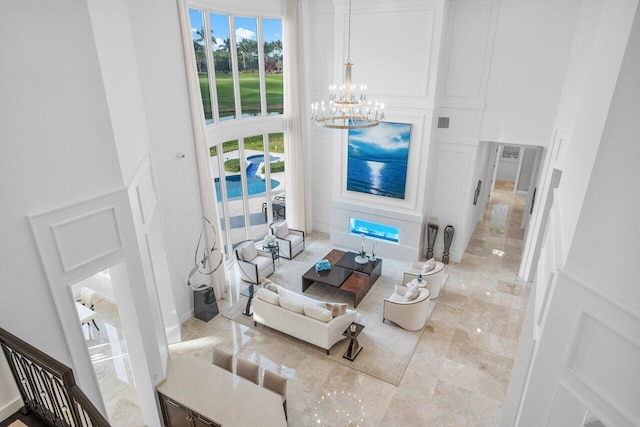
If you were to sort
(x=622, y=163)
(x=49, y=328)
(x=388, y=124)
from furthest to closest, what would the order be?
1. (x=388, y=124)
2. (x=49, y=328)
3. (x=622, y=163)

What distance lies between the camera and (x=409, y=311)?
21.8ft

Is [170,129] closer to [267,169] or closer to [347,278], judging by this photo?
[267,169]

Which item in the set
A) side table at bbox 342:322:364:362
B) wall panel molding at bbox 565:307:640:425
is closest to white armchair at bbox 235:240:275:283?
side table at bbox 342:322:364:362

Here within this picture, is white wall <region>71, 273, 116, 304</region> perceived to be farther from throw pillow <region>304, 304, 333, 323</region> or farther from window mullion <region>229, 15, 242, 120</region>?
window mullion <region>229, 15, 242, 120</region>

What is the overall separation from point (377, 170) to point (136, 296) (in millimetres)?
6124

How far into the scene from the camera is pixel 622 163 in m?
2.39

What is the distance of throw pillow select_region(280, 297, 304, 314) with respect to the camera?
6328 millimetres

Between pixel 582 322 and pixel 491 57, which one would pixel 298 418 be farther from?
pixel 491 57

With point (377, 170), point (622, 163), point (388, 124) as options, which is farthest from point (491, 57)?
point (622, 163)

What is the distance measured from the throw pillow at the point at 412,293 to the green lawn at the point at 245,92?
5266mm

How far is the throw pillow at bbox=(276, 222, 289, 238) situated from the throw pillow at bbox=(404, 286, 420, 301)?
3.77 m

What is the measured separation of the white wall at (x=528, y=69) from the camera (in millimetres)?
6982

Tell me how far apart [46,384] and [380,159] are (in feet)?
24.3

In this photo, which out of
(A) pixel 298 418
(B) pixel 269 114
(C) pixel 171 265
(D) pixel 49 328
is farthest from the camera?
(B) pixel 269 114
